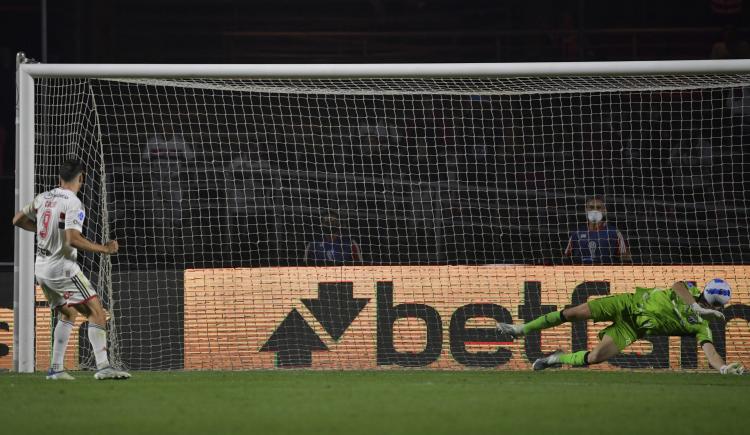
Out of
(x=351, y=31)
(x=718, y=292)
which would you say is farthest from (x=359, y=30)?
(x=718, y=292)

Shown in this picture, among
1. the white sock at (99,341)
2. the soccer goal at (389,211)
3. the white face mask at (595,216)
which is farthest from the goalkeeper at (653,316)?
the white sock at (99,341)

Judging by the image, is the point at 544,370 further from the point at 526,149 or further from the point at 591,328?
the point at 526,149

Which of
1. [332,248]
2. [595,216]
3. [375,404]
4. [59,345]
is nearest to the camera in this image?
[375,404]

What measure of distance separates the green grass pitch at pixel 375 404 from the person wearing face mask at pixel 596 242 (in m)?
2.19

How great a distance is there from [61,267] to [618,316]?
4827mm

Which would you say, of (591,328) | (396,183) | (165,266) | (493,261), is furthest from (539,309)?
(165,266)

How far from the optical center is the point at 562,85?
39.5 ft

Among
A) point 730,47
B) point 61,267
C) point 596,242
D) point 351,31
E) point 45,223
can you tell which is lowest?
point 61,267

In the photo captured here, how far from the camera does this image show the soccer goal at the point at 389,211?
1150 cm

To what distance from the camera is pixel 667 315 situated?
9992 millimetres

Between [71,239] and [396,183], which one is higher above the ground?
[396,183]

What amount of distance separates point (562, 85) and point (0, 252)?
24.8 feet

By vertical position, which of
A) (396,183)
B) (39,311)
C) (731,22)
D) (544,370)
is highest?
(731,22)

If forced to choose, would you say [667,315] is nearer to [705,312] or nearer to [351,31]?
[705,312]
